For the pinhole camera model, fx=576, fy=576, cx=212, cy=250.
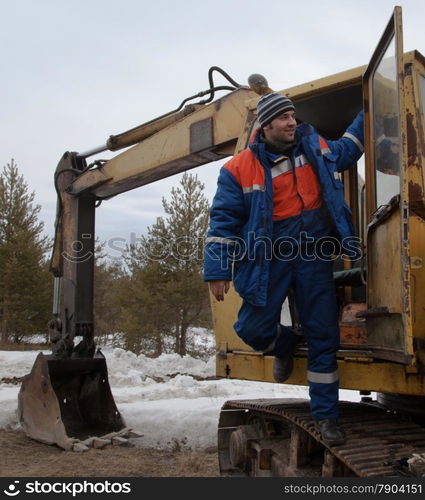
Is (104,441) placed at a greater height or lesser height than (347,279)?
lesser

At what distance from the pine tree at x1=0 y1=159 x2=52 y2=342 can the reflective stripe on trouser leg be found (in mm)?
20742

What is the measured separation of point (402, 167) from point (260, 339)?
1.27 m

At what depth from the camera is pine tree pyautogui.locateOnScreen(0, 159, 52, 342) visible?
886 inches

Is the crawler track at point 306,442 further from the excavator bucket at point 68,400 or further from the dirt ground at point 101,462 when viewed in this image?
the excavator bucket at point 68,400

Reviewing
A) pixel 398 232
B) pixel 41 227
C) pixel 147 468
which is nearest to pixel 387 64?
pixel 398 232

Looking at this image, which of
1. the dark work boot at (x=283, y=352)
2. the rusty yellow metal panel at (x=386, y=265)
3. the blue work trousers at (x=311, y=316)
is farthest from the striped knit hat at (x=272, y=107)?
the dark work boot at (x=283, y=352)

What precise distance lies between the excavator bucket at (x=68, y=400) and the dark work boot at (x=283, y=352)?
121 inches

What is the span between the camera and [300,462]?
3.28 m

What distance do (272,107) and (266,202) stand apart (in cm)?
57

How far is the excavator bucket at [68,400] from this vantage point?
231 inches

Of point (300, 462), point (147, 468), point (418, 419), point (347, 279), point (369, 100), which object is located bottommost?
point (147, 468)

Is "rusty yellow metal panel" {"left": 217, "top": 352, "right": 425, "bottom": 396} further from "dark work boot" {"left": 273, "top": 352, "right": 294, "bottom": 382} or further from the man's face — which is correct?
the man's face

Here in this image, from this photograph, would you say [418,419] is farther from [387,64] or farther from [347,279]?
[387,64]

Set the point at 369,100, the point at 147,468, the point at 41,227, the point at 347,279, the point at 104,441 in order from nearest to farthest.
Answer: the point at 369,100, the point at 347,279, the point at 147,468, the point at 104,441, the point at 41,227
